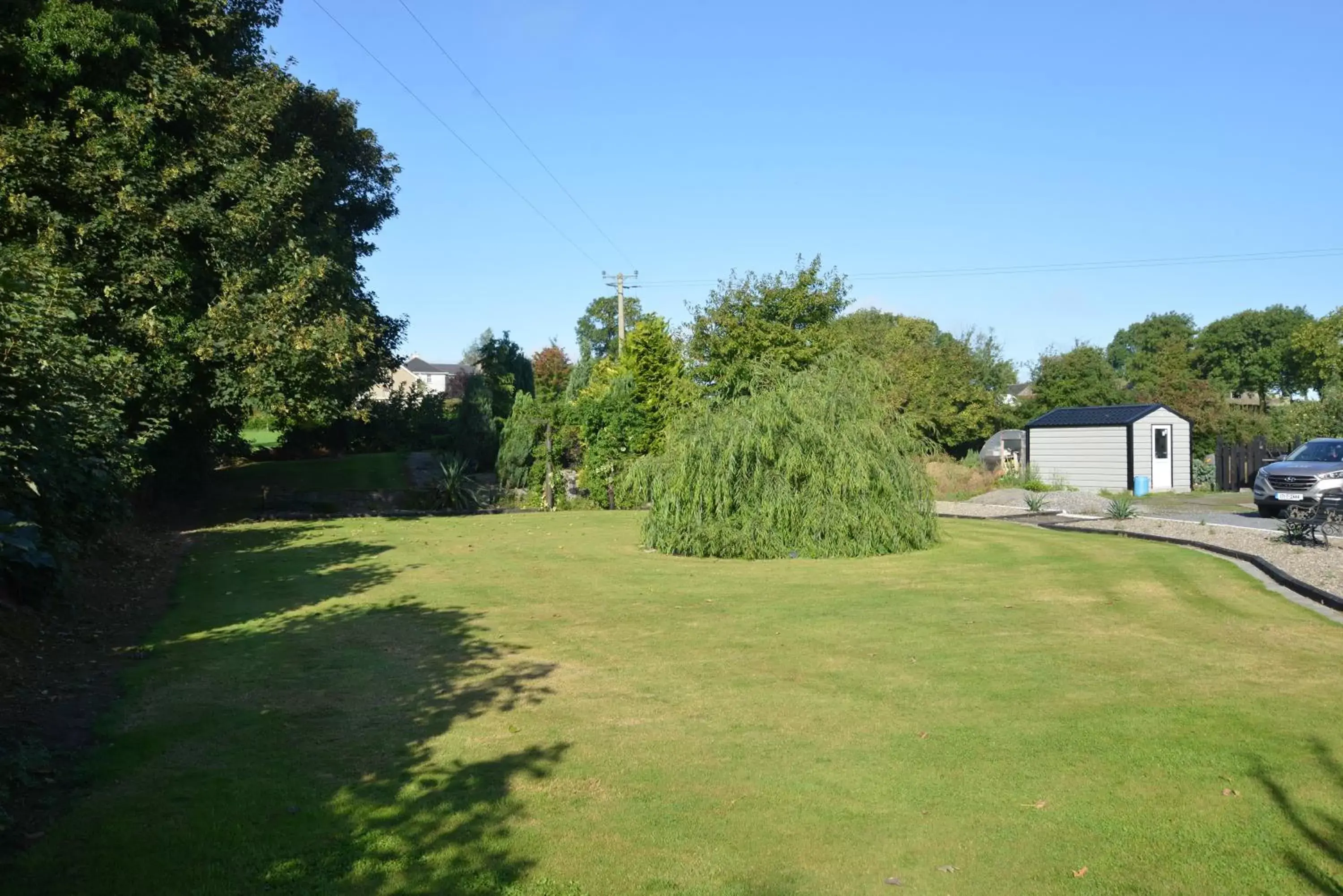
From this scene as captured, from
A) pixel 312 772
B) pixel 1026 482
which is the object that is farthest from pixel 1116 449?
pixel 312 772

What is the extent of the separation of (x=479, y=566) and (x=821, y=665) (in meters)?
7.98

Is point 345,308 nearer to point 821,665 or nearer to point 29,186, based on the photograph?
point 29,186

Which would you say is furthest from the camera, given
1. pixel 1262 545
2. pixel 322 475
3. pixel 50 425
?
Answer: pixel 322 475

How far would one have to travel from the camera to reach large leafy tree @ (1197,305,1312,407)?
71.8m

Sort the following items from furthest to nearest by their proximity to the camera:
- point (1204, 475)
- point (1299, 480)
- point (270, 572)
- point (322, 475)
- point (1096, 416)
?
point (1204, 475) → point (1096, 416) → point (322, 475) → point (1299, 480) → point (270, 572)

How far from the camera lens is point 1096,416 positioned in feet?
115

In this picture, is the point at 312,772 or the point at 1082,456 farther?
the point at 1082,456

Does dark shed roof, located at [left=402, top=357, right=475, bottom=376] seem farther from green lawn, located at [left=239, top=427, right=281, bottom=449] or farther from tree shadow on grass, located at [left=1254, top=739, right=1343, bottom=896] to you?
tree shadow on grass, located at [left=1254, top=739, right=1343, bottom=896]

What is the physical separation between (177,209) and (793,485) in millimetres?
12838

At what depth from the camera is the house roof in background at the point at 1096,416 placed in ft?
110

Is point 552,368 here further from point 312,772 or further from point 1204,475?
point 312,772

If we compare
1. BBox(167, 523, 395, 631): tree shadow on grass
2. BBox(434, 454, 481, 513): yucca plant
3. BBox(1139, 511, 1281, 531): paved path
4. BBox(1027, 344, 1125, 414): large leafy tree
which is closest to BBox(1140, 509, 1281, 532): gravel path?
BBox(1139, 511, 1281, 531): paved path

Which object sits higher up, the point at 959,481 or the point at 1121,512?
the point at 959,481

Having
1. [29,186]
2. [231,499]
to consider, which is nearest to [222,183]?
[29,186]
